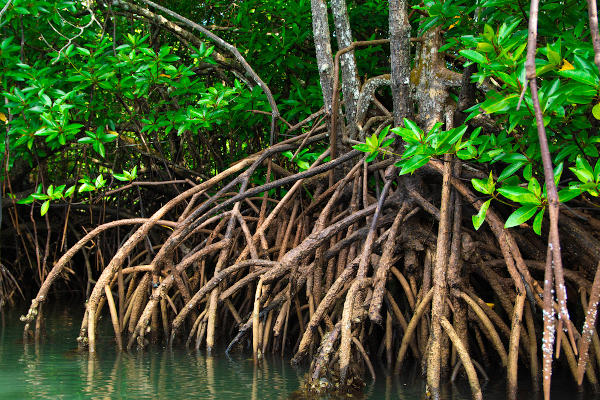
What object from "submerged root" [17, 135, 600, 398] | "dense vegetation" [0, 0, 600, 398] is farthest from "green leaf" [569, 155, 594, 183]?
"submerged root" [17, 135, 600, 398]

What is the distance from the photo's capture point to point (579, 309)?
3930 millimetres

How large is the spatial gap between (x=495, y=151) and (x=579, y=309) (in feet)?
4.78

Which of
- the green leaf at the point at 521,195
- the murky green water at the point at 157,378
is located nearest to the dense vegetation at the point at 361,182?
the green leaf at the point at 521,195

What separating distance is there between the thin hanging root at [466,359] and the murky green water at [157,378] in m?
0.24

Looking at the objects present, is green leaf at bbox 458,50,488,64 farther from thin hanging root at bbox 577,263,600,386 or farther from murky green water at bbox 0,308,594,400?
murky green water at bbox 0,308,594,400

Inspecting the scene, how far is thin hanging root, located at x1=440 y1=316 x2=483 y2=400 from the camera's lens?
3.02 metres

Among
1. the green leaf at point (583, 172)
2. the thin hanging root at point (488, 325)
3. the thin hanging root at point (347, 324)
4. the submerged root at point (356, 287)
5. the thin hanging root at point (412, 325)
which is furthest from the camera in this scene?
the thin hanging root at point (412, 325)

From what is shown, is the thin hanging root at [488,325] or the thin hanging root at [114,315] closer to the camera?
the thin hanging root at [488,325]

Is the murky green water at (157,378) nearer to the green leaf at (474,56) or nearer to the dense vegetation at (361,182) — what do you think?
the dense vegetation at (361,182)

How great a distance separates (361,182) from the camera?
462 cm

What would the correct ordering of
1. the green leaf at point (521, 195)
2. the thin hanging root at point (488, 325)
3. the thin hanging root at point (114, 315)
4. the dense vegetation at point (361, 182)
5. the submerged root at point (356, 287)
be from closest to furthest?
the green leaf at point (521, 195), the dense vegetation at point (361, 182), the submerged root at point (356, 287), the thin hanging root at point (488, 325), the thin hanging root at point (114, 315)

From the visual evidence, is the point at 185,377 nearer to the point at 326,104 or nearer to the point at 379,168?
the point at 379,168

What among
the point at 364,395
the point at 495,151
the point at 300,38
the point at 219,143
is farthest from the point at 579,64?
the point at 219,143

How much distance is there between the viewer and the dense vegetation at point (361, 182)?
3002 mm
